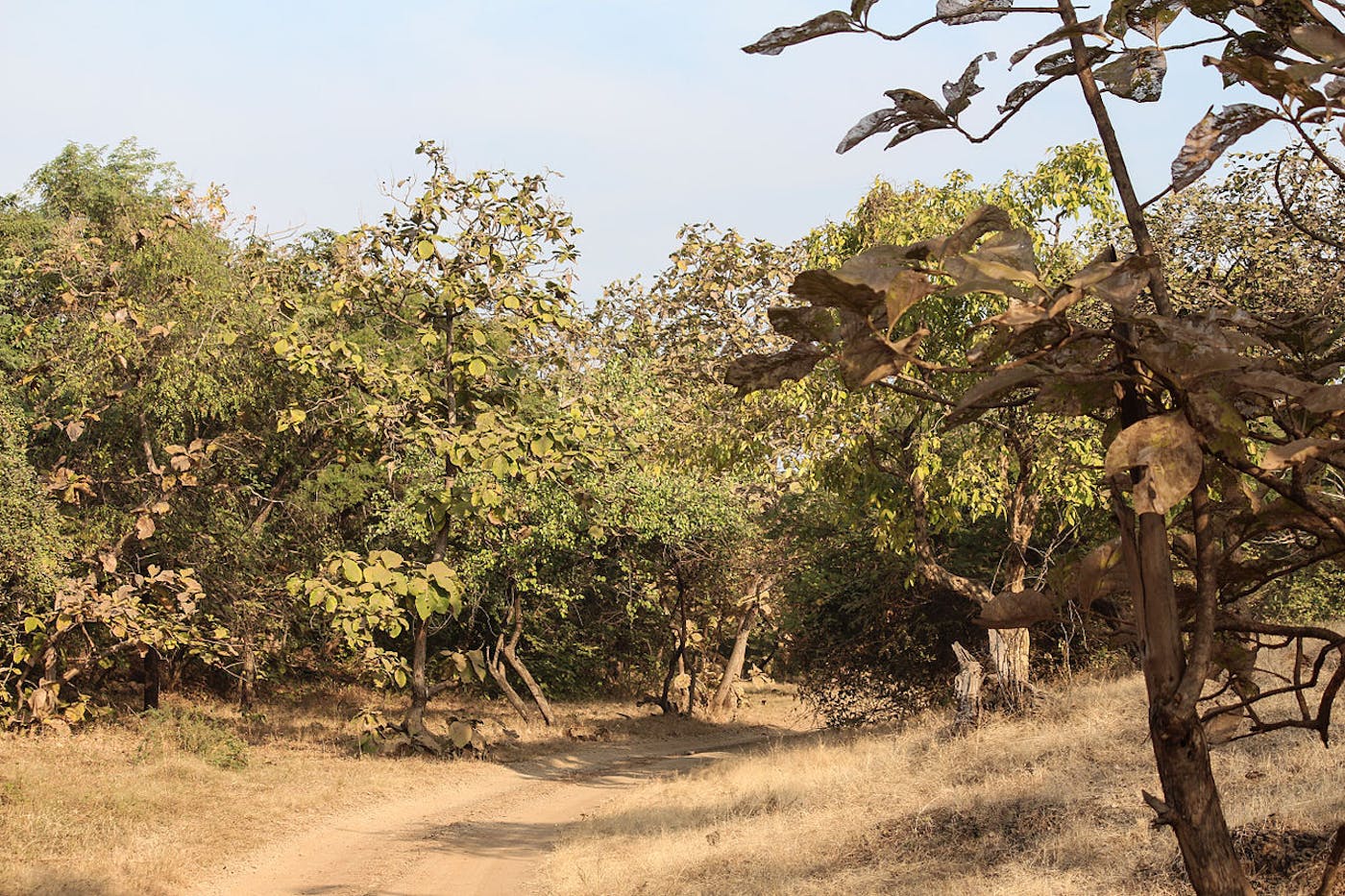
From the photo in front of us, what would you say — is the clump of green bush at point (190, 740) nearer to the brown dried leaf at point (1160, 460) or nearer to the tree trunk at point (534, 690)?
the tree trunk at point (534, 690)

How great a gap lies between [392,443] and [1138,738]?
9.54m

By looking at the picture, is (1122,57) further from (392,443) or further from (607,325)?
(607,325)

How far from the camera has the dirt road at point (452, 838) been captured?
971 centimetres

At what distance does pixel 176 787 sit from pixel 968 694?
8.97 meters

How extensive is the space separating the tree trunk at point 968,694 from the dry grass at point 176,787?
22.3ft

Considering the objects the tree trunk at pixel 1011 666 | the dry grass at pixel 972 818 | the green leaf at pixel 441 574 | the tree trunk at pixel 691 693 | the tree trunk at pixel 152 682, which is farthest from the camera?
the tree trunk at pixel 691 693

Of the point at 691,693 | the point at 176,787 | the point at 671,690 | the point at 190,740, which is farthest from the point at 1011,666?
the point at 691,693

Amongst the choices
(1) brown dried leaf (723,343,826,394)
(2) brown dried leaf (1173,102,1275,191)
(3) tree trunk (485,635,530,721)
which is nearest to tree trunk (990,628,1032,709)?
(3) tree trunk (485,635,530,721)

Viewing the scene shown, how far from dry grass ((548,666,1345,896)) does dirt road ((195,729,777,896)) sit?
2.35 feet

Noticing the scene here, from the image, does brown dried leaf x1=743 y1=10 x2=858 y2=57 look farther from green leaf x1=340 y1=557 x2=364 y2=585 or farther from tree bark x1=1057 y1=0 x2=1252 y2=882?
green leaf x1=340 y1=557 x2=364 y2=585

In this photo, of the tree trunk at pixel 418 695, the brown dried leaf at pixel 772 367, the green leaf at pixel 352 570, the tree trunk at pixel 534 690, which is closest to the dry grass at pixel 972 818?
the green leaf at pixel 352 570

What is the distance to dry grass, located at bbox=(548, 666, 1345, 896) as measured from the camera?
21.5ft

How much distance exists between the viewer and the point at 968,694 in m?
13.1

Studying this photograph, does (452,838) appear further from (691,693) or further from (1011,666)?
(691,693)
